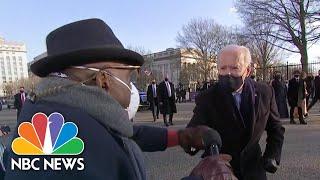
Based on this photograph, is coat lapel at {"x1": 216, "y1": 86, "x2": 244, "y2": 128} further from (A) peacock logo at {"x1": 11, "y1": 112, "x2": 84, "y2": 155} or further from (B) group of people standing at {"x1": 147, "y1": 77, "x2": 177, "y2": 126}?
(B) group of people standing at {"x1": 147, "y1": 77, "x2": 177, "y2": 126}

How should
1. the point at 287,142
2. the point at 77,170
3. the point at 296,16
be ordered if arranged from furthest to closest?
1. the point at 296,16
2. the point at 287,142
3. the point at 77,170

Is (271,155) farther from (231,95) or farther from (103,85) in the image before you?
(103,85)

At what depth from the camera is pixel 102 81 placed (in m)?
1.45

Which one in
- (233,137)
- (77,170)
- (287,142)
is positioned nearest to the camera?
(77,170)

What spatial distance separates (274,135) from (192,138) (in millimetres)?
1088

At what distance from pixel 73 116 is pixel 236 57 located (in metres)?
1.74

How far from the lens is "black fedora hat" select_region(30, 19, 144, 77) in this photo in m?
1.38

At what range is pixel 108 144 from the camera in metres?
1.26

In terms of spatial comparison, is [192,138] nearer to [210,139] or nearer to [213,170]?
[210,139]

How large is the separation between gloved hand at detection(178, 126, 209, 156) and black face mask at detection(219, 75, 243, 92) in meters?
0.76

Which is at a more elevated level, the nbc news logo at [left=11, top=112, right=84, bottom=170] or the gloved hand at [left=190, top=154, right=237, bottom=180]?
the nbc news logo at [left=11, top=112, right=84, bottom=170]

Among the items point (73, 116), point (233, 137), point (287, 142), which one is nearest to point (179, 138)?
point (233, 137)

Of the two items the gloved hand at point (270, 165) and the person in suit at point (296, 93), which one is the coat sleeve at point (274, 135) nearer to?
the gloved hand at point (270, 165)

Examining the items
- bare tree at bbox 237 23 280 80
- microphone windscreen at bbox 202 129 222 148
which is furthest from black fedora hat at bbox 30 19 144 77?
bare tree at bbox 237 23 280 80
